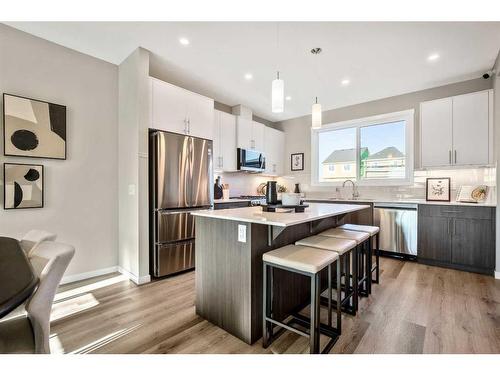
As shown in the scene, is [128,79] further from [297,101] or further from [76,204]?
[297,101]

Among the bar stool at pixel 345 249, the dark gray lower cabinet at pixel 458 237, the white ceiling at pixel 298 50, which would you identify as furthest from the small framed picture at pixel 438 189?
the bar stool at pixel 345 249

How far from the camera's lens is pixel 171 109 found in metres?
3.17

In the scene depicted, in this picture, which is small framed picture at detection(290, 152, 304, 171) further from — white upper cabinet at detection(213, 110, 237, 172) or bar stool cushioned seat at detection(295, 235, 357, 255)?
bar stool cushioned seat at detection(295, 235, 357, 255)

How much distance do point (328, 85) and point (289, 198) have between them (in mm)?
2511

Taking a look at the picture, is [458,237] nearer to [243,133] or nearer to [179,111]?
[243,133]

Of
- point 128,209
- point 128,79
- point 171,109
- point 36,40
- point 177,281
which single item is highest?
point 36,40

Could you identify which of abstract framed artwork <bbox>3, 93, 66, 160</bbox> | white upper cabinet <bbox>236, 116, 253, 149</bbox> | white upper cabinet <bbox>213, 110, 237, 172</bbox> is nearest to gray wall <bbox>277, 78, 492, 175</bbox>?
white upper cabinet <bbox>236, 116, 253, 149</bbox>

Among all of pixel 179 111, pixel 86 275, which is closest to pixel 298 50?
pixel 179 111

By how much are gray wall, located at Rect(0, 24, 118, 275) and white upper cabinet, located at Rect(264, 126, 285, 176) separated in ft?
9.86

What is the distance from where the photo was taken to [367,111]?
4.60 m

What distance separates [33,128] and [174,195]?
5.21 ft

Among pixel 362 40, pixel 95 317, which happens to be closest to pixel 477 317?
pixel 362 40

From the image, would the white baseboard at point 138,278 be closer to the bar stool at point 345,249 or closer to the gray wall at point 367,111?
the bar stool at point 345,249
